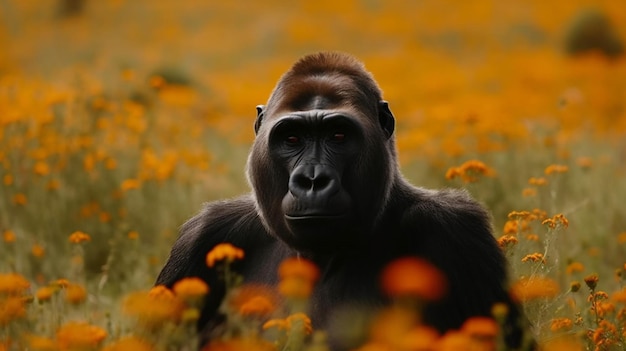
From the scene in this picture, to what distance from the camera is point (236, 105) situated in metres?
16.8

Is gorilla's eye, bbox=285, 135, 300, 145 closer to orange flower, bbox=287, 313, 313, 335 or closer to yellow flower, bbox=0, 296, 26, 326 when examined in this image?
orange flower, bbox=287, 313, 313, 335

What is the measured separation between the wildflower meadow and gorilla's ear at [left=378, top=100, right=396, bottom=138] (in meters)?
0.59

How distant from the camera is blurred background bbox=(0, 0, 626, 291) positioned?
6.51m

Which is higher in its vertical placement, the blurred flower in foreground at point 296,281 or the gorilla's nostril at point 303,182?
the gorilla's nostril at point 303,182

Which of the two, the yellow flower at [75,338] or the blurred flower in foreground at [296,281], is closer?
the yellow flower at [75,338]

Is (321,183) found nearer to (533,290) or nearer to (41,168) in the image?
(533,290)

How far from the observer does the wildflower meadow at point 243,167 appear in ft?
9.68

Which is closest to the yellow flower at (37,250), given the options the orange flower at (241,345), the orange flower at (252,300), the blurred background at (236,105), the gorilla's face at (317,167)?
the blurred background at (236,105)

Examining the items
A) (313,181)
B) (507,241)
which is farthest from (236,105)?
(313,181)

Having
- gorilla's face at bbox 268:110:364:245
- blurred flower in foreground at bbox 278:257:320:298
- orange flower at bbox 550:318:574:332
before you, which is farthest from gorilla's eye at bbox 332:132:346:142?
orange flower at bbox 550:318:574:332

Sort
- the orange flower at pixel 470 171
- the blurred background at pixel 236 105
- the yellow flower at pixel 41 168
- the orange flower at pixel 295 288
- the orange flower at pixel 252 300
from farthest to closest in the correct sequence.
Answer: the blurred background at pixel 236 105, the yellow flower at pixel 41 168, the orange flower at pixel 470 171, the orange flower at pixel 252 300, the orange flower at pixel 295 288

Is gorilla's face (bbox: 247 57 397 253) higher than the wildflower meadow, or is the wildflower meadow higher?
gorilla's face (bbox: 247 57 397 253)

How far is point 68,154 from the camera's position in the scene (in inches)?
270

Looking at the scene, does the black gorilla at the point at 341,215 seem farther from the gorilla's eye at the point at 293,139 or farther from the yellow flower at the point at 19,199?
the yellow flower at the point at 19,199
